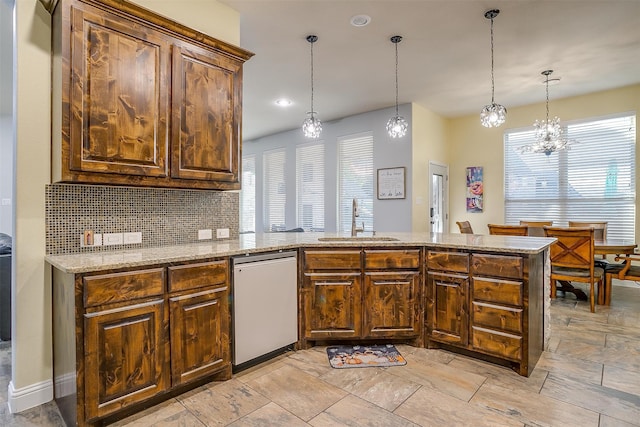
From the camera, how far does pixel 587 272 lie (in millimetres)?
3863

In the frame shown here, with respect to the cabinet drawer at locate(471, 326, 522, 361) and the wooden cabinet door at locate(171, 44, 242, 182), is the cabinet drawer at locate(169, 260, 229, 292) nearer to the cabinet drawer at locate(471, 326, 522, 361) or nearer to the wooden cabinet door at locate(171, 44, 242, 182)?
the wooden cabinet door at locate(171, 44, 242, 182)

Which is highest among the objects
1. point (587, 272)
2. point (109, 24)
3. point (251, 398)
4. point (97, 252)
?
point (109, 24)

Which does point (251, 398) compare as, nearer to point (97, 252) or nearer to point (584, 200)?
point (97, 252)

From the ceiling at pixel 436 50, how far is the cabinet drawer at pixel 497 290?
7.60ft

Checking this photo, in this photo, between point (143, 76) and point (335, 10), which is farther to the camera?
point (335, 10)

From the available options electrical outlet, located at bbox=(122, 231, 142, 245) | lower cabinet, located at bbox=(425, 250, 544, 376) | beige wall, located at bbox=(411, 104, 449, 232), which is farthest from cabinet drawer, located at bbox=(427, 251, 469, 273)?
beige wall, located at bbox=(411, 104, 449, 232)

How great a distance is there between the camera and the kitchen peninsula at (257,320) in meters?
1.78

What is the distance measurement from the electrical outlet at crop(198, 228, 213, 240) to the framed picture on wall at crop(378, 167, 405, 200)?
3633mm

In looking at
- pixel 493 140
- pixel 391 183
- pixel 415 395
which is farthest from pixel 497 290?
pixel 493 140

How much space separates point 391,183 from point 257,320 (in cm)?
395

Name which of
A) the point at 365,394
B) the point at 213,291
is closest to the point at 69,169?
the point at 213,291

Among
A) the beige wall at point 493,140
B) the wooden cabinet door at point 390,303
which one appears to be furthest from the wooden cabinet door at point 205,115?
the beige wall at point 493,140

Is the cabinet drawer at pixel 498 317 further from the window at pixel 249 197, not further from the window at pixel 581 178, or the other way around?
the window at pixel 249 197

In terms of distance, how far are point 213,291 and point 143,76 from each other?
1435 mm
